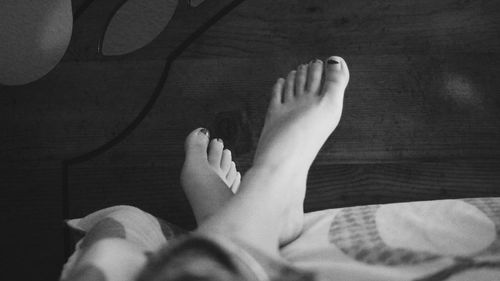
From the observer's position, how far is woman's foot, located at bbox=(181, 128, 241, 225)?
0.70 meters

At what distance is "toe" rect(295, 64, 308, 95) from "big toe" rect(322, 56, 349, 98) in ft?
0.13

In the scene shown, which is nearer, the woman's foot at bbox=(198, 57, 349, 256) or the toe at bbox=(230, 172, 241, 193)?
the woman's foot at bbox=(198, 57, 349, 256)

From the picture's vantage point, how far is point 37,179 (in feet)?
2.63

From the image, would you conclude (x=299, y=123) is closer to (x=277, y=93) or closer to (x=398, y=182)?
(x=277, y=93)

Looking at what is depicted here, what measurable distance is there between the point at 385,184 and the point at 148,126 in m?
0.39

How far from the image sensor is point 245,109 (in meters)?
0.81

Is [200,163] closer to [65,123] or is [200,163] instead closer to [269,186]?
[269,186]

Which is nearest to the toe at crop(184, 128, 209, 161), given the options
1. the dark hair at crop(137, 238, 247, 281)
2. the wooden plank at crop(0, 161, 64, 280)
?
the wooden plank at crop(0, 161, 64, 280)

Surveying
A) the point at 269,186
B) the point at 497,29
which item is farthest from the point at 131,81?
the point at 497,29

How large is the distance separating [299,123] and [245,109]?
0.10m

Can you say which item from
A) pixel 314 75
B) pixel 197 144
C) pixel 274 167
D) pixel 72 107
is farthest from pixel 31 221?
pixel 314 75

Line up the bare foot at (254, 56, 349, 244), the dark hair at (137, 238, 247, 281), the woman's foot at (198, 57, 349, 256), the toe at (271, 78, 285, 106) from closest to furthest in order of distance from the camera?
1. the dark hair at (137, 238, 247, 281)
2. the woman's foot at (198, 57, 349, 256)
3. the bare foot at (254, 56, 349, 244)
4. the toe at (271, 78, 285, 106)

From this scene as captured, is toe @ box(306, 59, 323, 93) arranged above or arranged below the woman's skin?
above

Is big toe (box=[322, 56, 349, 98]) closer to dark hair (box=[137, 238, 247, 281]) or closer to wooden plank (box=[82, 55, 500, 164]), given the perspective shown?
wooden plank (box=[82, 55, 500, 164])
